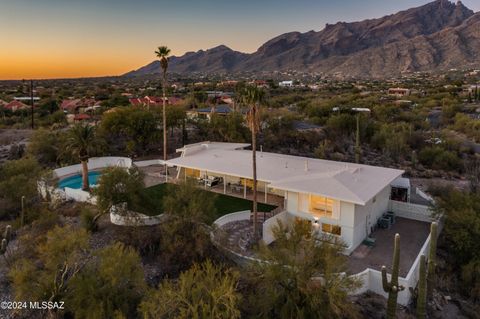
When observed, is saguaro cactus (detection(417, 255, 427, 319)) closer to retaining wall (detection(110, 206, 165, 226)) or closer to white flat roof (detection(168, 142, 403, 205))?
white flat roof (detection(168, 142, 403, 205))

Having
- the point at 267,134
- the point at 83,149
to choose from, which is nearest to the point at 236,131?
the point at 267,134

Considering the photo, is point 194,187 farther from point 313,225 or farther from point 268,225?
point 313,225

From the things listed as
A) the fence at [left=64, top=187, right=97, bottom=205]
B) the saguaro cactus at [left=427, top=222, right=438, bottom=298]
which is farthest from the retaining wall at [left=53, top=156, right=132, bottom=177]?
the saguaro cactus at [left=427, top=222, right=438, bottom=298]

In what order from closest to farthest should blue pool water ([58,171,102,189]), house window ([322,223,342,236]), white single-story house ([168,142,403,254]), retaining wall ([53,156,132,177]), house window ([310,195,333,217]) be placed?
white single-story house ([168,142,403,254]), house window ([322,223,342,236]), house window ([310,195,333,217]), blue pool water ([58,171,102,189]), retaining wall ([53,156,132,177])

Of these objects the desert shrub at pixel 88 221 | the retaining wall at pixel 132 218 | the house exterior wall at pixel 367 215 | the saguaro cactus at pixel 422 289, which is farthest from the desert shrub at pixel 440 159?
the desert shrub at pixel 88 221

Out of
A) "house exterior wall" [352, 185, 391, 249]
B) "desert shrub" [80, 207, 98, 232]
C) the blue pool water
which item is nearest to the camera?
"house exterior wall" [352, 185, 391, 249]

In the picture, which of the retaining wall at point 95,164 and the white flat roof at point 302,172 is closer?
the white flat roof at point 302,172

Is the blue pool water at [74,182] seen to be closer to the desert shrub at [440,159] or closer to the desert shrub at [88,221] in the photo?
the desert shrub at [88,221]
